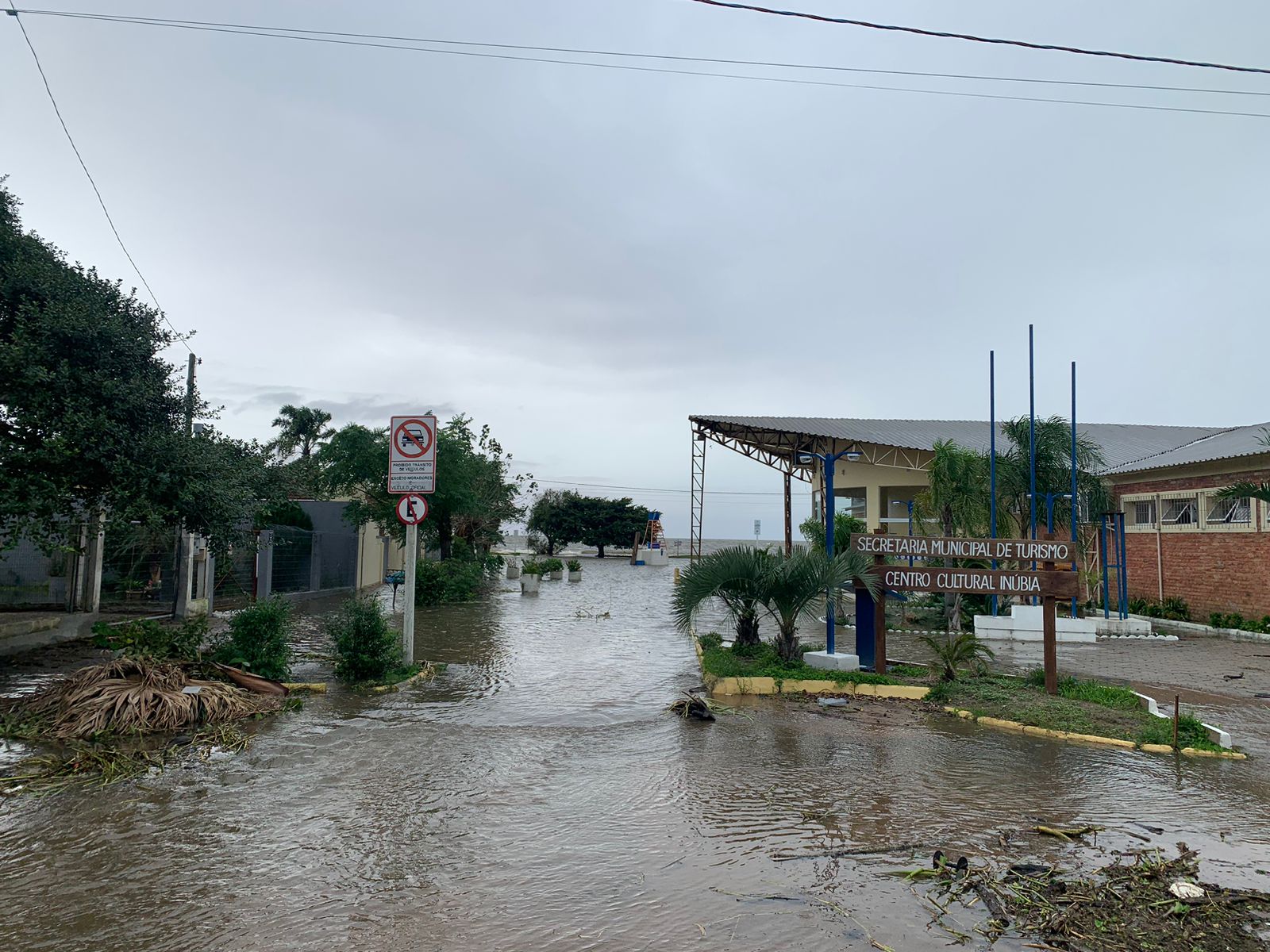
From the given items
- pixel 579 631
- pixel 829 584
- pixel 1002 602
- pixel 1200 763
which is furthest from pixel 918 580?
pixel 1002 602

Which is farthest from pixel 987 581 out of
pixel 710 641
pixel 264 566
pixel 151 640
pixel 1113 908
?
pixel 264 566

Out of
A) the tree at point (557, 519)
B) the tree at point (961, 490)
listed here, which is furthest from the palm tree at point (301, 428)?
the tree at point (961, 490)

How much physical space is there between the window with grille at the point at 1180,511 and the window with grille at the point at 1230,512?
482 millimetres

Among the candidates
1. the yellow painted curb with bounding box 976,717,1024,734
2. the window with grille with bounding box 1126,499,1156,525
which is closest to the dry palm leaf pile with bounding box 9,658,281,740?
the yellow painted curb with bounding box 976,717,1024,734

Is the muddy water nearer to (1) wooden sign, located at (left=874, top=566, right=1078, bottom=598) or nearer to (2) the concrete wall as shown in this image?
(1) wooden sign, located at (left=874, top=566, right=1078, bottom=598)

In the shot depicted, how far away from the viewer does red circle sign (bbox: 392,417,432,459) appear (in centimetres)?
1197

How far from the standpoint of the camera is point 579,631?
17.2 m

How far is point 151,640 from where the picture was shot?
927 cm

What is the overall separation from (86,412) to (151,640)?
2.61 meters

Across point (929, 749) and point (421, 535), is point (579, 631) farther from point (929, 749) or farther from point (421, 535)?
point (421, 535)

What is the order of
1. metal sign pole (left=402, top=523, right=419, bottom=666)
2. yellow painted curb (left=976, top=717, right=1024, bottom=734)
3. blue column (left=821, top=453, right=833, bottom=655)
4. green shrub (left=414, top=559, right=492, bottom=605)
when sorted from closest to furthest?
yellow painted curb (left=976, top=717, right=1024, bottom=734) → blue column (left=821, top=453, right=833, bottom=655) → metal sign pole (left=402, top=523, right=419, bottom=666) → green shrub (left=414, top=559, right=492, bottom=605)

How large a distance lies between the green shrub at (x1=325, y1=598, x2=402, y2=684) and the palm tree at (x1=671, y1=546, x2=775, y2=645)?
3.87 metres

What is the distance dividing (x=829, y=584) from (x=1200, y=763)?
4.17 metres

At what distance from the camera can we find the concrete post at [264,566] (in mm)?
20141
